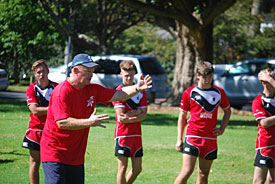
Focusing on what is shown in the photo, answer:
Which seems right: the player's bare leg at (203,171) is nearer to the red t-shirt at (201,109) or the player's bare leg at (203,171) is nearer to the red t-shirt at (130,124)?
the red t-shirt at (201,109)

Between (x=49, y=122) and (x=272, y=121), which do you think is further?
(x=272, y=121)

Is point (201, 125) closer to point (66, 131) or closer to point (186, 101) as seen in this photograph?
point (186, 101)

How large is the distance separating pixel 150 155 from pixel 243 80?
1011cm

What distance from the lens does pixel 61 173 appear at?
15.9 feet

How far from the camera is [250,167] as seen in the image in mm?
9227

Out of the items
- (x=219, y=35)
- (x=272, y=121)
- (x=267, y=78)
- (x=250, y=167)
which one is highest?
(x=219, y=35)

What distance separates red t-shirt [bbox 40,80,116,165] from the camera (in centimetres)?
477

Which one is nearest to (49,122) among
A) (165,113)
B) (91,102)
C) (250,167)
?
(91,102)

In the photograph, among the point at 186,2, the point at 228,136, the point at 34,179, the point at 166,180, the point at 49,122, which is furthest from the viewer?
the point at 186,2

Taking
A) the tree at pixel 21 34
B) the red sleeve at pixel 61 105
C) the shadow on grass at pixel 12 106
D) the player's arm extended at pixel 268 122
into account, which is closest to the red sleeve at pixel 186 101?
the player's arm extended at pixel 268 122

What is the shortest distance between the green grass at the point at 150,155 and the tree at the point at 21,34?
4.00m

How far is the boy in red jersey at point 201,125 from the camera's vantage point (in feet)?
20.6

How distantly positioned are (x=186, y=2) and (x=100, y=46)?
12.6 m

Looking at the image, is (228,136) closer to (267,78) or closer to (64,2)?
(267,78)
